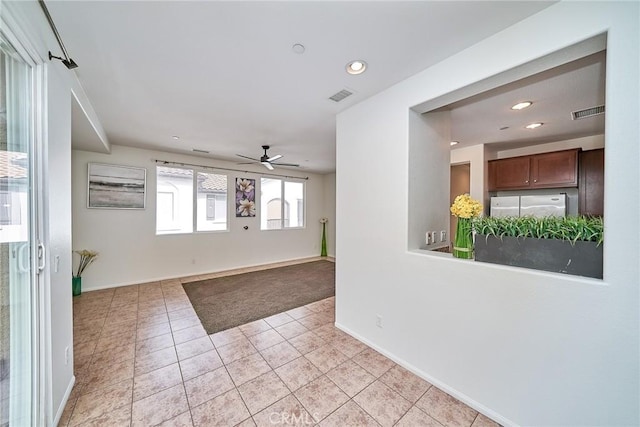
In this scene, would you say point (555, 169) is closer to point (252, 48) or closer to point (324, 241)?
point (252, 48)

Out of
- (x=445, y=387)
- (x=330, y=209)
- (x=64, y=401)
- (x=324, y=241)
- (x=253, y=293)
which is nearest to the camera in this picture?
(x=64, y=401)

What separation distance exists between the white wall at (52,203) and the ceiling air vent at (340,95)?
6.80ft

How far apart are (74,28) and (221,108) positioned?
50.1 inches

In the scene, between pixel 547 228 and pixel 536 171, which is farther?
pixel 536 171

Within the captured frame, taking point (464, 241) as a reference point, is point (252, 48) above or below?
above

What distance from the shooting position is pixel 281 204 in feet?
21.0

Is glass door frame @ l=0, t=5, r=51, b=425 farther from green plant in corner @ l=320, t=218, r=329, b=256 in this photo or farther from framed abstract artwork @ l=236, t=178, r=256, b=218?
green plant in corner @ l=320, t=218, r=329, b=256

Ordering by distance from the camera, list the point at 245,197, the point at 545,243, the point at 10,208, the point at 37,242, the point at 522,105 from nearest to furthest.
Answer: the point at 10,208 < the point at 37,242 < the point at 545,243 < the point at 522,105 < the point at 245,197

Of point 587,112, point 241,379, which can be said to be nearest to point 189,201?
point 241,379

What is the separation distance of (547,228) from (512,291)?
47 centimetres

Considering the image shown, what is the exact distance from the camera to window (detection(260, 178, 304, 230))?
6074 millimetres

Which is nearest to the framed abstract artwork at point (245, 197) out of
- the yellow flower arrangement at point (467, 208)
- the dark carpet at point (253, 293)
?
the dark carpet at point (253, 293)

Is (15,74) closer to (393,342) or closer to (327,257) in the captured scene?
(393,342)

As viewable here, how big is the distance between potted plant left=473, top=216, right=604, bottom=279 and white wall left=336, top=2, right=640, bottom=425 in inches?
4.2
